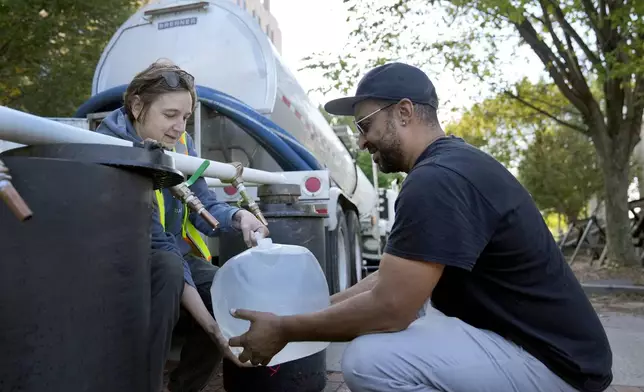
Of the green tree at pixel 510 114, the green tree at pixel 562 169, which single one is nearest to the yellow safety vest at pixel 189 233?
the green tree at pixel 510 114

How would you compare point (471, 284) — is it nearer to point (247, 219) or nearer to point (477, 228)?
point (477, 228)

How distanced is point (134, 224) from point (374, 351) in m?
0.93

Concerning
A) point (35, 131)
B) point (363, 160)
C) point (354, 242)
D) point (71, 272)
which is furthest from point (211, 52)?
point (363, 160)

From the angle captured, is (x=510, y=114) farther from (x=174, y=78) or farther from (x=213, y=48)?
(x=174, y=78)

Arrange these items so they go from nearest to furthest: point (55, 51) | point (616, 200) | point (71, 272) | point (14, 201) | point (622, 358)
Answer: point (14, 201) → point (71, 272) → point (622, 358) → point (55, 51) → point (616, 200)

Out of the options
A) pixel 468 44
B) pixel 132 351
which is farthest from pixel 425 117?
pixel 468 44

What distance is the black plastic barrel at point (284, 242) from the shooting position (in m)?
3.10

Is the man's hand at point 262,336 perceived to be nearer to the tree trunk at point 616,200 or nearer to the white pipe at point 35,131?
the white pipe at point 35,131

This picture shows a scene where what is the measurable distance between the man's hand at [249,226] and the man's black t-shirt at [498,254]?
869 millimetres

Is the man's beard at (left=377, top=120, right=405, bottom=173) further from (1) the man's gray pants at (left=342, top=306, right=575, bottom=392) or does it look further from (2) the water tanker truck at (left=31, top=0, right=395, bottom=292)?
(2) the water tanker truck at (left=31, top=0, right=395, bottom=292)

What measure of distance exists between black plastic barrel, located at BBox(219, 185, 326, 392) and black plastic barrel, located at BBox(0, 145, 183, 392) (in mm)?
1605

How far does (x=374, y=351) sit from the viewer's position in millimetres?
2004

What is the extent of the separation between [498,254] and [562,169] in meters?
21.6

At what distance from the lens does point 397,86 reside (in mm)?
2166
